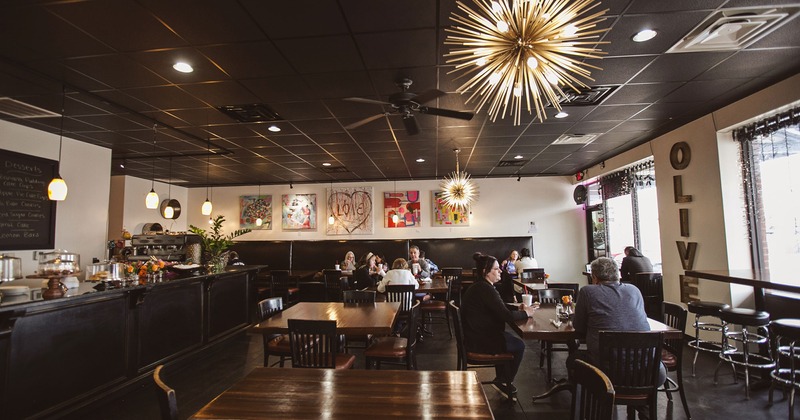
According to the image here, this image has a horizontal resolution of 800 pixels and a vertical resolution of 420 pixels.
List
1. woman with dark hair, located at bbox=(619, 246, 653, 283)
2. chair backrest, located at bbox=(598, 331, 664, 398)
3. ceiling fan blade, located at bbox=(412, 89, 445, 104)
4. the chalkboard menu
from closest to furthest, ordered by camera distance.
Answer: chair backrest, located at bbox=(598, 331, 664, 398) → ceiling fan blade, located at bbox=(412, 89, 445, 104) → the chalkboard menu → woman with dark hair, located at bbox=(619, 246, 653, 283)

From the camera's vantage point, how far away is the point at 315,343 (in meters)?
3.16

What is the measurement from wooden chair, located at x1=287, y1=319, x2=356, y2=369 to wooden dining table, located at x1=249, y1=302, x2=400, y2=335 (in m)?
0.16

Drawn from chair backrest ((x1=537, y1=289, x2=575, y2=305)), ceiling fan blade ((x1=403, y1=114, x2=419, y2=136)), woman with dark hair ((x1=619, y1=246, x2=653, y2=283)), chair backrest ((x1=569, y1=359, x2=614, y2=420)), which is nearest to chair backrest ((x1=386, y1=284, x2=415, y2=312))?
chair backrest ((x1=537, y1=289, x2=575, y2=305))

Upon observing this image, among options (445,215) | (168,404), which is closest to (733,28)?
(168,404)

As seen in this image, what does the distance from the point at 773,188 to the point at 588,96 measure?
9.20 feet

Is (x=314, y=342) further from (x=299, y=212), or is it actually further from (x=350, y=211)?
(x=299, y=212)

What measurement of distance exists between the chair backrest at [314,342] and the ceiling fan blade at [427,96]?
2259 millimetres

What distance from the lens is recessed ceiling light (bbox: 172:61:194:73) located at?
3.68m

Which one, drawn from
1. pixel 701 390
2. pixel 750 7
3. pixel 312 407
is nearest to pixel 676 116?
pixel 750 7

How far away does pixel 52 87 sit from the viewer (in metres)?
4.20

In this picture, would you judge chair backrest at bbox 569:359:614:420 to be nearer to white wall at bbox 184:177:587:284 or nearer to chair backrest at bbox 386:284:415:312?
chair backrest at bbox 386:284:415:312

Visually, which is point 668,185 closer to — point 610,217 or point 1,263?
point 610,217

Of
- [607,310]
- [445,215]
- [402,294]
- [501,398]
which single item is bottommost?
[501,398]

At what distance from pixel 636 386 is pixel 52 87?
21.2ft
